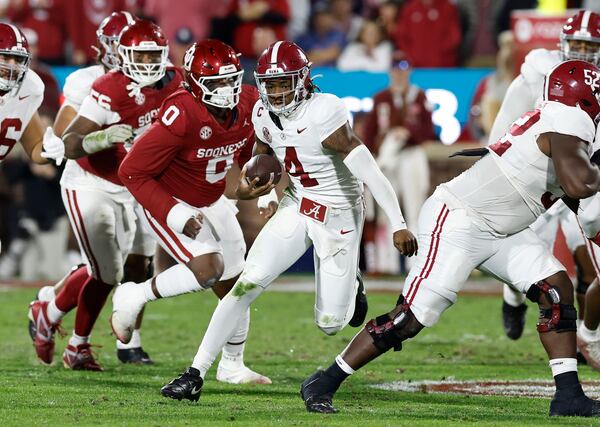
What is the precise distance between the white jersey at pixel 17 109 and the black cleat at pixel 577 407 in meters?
3.10

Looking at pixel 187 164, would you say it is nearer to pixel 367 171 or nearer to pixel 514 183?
pixel 367 171

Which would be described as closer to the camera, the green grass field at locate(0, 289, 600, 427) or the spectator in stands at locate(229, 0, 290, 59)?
the green grass field at locate(0, 289, 600, 427)

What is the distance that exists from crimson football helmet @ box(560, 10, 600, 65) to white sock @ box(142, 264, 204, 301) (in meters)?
2.48

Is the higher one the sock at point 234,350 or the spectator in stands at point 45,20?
the sock at point 234,350

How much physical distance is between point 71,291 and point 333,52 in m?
6.81

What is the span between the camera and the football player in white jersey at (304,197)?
5699 millimetres

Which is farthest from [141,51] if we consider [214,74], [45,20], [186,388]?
[45,20]

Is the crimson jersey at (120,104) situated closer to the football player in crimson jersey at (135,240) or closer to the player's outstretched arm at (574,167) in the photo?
the football player in crimson jersey at (135,240)

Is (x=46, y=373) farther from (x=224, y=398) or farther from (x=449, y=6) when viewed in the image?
(x=449, y=6)

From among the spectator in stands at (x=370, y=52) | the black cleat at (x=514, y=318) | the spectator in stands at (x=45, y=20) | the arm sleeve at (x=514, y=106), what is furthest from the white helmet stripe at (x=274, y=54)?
the spectator in stands at (x=45, y=20)

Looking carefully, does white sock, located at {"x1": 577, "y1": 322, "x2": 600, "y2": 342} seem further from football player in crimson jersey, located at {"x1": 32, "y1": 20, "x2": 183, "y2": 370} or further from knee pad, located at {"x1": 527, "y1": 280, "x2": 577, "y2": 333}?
football player in crimson jersey, located at {"x1": 32, "y1": 20, "x2": 183, "y2": 370}

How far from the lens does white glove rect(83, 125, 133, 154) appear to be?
6.42 metres

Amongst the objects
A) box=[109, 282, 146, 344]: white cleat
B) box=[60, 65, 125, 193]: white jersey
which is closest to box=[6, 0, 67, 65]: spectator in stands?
box=[60, 65, 125, 193]: white jersey

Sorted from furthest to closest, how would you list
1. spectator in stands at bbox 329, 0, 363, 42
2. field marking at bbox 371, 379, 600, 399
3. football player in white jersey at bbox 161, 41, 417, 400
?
spectator in stands at bbox 329, 0, 363, 42
field marking at bbox 371, 379, 600, 399
football player in white jersey at bbox 161, 41, 417, 400
